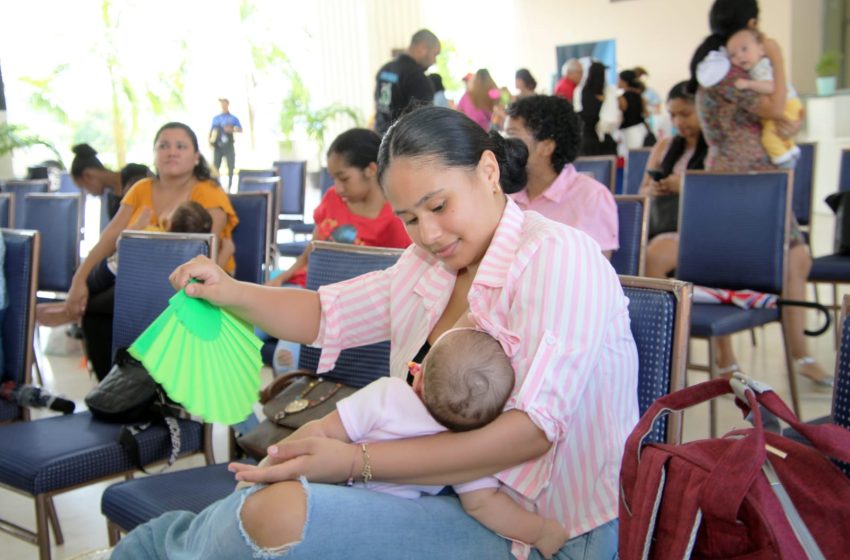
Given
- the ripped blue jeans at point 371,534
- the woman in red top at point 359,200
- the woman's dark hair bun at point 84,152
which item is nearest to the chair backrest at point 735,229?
the woman in red top at point 359,200

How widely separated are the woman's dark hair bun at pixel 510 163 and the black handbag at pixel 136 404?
1.03m

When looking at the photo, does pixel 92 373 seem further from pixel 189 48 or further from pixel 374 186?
pixel 189 48

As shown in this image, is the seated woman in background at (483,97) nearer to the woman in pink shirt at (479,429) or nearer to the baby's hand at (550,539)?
the woman in pink shirt at (479,429)

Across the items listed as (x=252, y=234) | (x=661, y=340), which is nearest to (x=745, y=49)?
(x=252, y=234)

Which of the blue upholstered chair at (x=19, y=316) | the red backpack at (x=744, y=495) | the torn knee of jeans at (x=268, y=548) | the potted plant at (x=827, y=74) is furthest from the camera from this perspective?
the potted plant at (x=827, y=74)

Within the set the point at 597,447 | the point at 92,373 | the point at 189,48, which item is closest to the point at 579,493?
the point at 597,447

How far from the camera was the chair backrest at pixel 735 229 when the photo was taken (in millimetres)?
3035

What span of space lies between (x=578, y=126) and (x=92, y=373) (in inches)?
91.7

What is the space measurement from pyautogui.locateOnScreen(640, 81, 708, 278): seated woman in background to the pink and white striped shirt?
2342 mm

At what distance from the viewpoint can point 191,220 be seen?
3.38 metres

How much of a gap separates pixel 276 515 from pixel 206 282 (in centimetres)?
56

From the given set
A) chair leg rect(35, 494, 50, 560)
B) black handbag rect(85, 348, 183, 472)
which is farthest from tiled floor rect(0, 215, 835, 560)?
black handbag rect(85, 348, 183, 472)

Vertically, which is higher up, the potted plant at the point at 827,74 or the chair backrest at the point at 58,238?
the potted plant at the point at 827,74

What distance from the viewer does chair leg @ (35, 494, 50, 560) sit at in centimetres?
203
